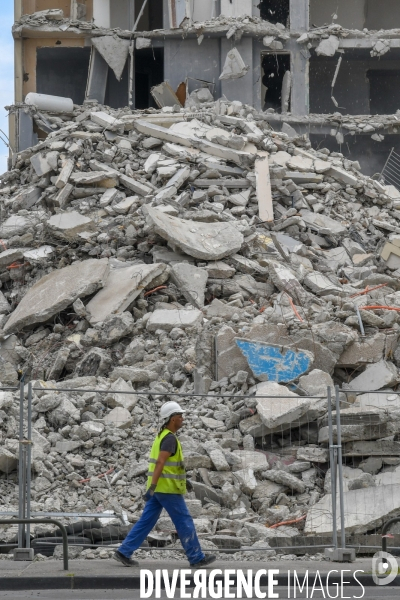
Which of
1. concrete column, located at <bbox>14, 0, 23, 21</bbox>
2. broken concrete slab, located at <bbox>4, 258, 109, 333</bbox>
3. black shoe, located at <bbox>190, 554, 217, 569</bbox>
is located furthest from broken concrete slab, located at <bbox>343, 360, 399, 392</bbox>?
concrete column, located at <bbox>14, 0, 23, 21</bbox>

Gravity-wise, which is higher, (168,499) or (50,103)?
(50,103)

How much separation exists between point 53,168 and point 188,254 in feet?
15.5

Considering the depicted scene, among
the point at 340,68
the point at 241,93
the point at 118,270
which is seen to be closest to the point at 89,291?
the point at 118,270

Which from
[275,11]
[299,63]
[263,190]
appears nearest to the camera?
[263,190]

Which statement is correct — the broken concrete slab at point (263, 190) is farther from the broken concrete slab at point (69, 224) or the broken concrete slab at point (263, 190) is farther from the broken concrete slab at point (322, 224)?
the broken concrete slab at point (69, 224)

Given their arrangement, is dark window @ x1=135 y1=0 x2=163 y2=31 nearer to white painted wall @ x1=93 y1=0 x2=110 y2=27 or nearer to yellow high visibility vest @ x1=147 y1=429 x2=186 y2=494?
white painted wall @ x1=93 y1=0 x2=110 y2=27

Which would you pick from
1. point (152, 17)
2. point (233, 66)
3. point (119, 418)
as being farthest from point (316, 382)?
point (152, 17)

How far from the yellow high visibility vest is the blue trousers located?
5 cm

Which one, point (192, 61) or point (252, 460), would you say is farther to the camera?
point (192, 61)

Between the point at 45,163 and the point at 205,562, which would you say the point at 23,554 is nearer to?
the point at 205,562

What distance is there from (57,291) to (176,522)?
6730mm

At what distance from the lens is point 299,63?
2577 cm

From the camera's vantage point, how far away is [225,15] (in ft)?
82.6

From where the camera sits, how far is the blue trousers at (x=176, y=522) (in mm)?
6781
